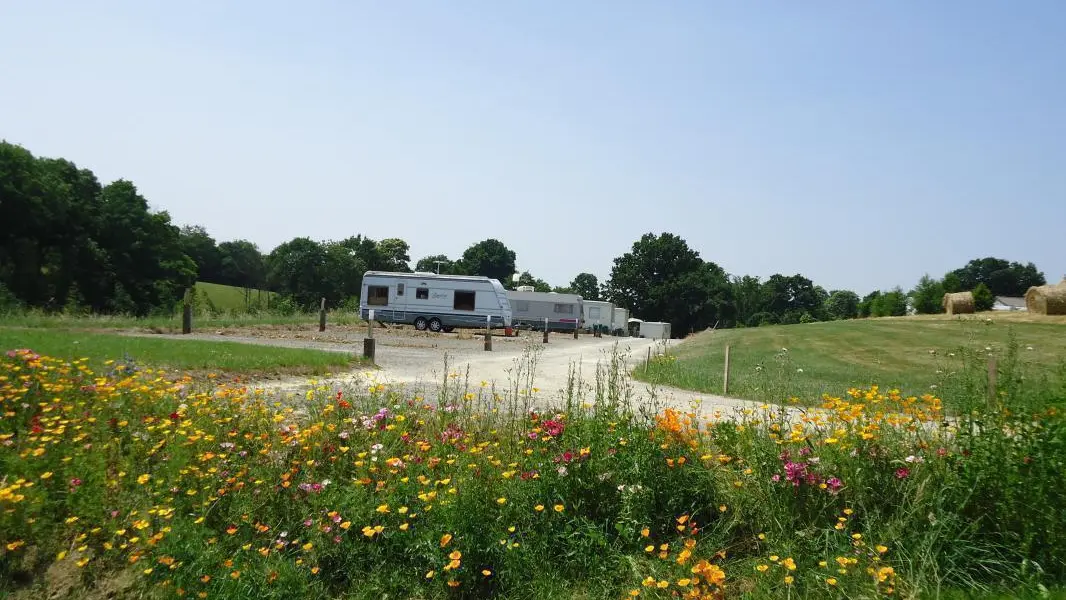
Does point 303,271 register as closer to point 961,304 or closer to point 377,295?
point 377,295

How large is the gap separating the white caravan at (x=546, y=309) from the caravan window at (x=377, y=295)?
16649 mm

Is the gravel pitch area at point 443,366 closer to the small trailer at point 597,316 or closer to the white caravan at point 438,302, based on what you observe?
the white caravan at point 438,302

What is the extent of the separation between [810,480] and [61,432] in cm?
539

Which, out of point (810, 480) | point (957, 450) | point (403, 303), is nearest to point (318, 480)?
point (810, 480)

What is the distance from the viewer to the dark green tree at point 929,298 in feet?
145

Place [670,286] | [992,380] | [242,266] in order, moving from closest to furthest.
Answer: [992,380] → [670,286] → [242,266]

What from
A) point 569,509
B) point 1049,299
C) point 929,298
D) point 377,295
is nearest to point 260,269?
point 377,295

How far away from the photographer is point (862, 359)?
19.9 meters

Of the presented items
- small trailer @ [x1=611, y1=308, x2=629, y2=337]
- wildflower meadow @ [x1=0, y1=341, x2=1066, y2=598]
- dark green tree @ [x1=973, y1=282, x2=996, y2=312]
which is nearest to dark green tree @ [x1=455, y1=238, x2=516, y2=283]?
small trailer @ [x1=611, y1=308, x2=629, y2=337]

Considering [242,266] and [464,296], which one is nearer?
[464,296]

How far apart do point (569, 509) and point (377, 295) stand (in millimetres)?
28599

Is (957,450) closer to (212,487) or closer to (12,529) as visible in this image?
(212,487)

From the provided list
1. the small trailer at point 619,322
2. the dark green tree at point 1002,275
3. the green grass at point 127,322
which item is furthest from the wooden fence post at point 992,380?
the dark green tree at point 1002,275

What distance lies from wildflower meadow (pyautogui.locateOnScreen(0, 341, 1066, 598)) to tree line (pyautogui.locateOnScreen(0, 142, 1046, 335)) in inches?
922
